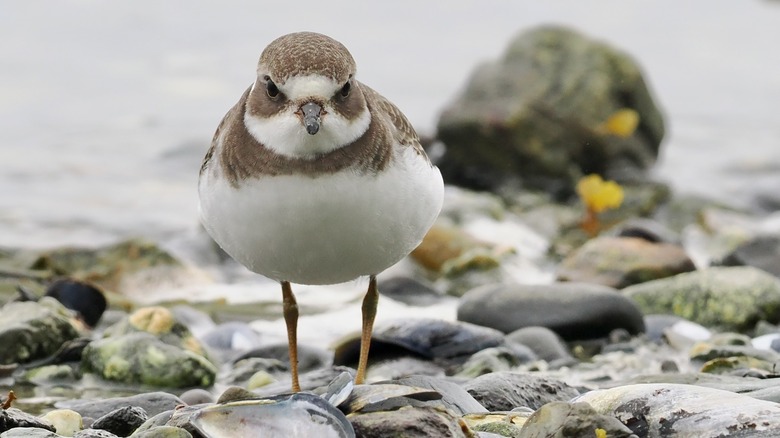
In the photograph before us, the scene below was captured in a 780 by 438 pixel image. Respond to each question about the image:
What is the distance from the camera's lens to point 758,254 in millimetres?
9812

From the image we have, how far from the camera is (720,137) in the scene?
61.8 ft

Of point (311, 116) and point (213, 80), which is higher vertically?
point (213, 80)

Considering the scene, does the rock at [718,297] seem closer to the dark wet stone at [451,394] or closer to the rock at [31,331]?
the dark wet stone at [451,394]

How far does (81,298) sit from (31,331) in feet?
3.75

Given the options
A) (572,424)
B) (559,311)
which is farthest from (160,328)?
(572,424)

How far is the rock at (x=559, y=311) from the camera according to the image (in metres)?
7.73

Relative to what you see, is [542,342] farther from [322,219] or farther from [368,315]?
[322,219]

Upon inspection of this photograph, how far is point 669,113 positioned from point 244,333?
14.1 metres

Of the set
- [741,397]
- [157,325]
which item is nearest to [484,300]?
[157,325]

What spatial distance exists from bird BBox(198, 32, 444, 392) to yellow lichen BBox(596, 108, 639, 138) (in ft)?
31.7

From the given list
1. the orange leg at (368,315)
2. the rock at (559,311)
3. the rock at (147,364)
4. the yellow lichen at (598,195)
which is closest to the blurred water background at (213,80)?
the yellow lichen at (598,195)

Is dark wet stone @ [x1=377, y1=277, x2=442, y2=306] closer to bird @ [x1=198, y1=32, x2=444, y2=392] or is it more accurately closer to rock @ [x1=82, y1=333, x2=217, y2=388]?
rock @ [x1=82, y1=333, x2=217, y2=388]

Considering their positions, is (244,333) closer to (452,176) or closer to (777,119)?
(452,176)

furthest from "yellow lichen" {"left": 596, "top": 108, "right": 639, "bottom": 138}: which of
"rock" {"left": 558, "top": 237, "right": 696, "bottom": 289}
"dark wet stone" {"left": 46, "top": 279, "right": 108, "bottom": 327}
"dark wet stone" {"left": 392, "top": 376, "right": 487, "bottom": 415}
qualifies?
"dark wet stone" {"left": 392, "top": 376, "right": 487, "bottom": 415}
